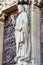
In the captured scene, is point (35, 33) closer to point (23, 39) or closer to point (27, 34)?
point (27, 34)

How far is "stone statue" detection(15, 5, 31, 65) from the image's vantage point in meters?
6.01

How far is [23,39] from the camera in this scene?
20.0 ft

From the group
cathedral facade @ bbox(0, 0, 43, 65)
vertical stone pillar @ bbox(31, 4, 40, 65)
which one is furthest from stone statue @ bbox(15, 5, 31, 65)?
vertical stone pillar @ bbox(31, 4, 40, 65)

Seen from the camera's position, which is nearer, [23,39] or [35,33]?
[23,39]

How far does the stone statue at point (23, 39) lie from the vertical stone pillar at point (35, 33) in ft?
0.35

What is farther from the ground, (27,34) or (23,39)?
(27,34)

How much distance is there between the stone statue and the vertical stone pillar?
0.35 ft

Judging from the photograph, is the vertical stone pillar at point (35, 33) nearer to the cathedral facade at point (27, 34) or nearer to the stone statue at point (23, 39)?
the cathedral facade at point (27, 34)

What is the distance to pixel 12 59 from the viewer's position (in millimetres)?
6855

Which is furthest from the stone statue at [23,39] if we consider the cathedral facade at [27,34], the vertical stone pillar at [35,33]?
the vertical stone pillar at [35,33]

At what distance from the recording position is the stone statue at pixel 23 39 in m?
6.01

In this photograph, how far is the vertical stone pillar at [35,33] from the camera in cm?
605

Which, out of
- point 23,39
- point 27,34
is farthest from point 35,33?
point 23,39

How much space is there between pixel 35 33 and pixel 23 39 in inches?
12.4
